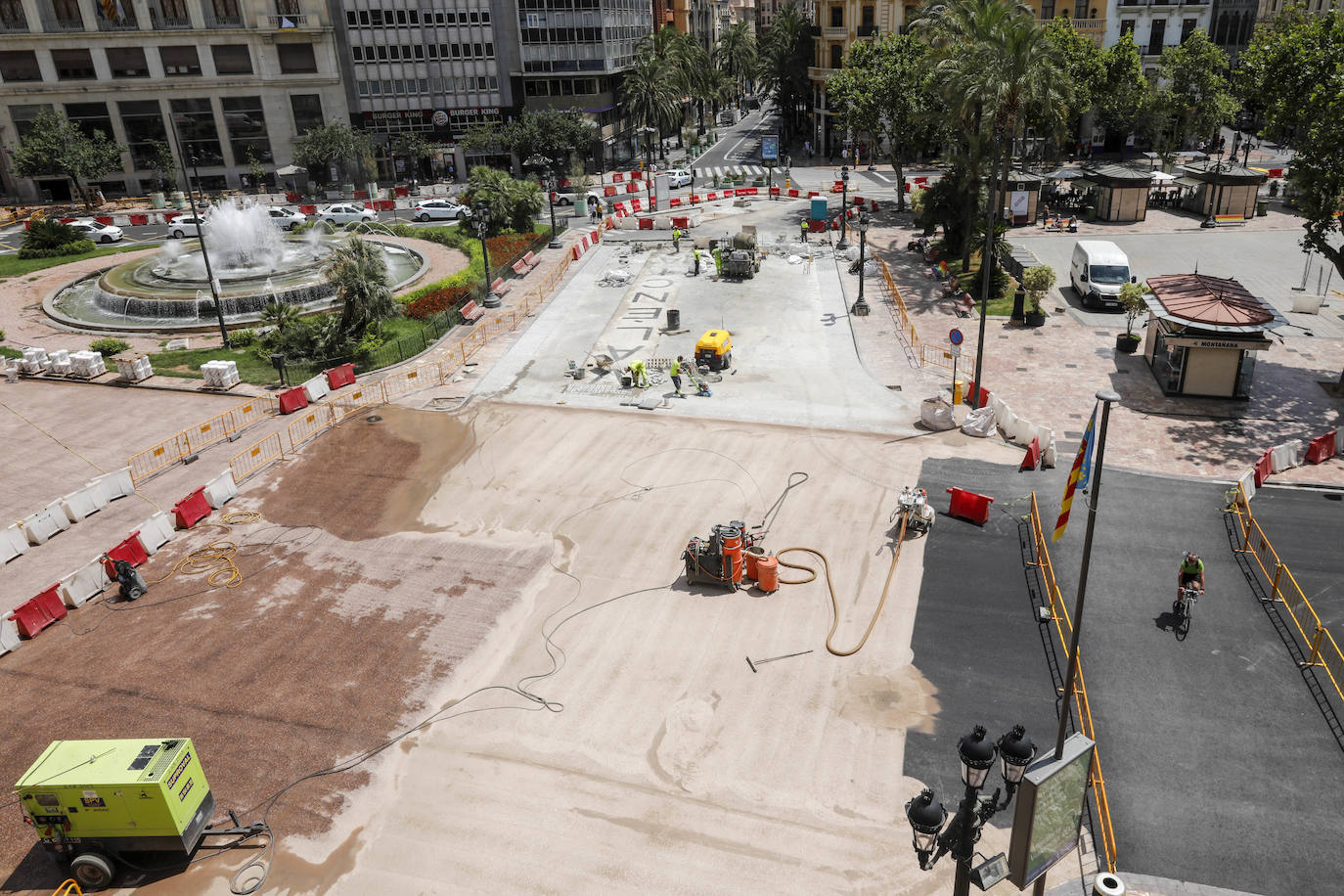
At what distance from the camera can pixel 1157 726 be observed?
52.4ft

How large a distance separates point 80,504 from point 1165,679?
88.3 ft

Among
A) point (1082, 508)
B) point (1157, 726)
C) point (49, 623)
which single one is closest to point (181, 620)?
point (49, 623)

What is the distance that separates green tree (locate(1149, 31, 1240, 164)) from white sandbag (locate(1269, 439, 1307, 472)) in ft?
158

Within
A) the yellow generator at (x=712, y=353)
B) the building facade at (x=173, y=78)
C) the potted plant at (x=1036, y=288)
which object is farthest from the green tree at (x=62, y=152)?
the potted plant at (x=1036, y=288)

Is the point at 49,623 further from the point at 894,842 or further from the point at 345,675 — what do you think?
the point at 894,842

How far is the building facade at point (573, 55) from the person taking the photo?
78812mm

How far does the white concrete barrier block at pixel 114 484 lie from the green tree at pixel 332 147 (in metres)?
54.7

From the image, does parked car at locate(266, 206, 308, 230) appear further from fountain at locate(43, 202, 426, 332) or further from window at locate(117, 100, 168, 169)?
window at locate(117, 100, 168, 169)

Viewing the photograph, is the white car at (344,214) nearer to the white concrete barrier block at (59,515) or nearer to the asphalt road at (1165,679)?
the white concrete barrier block at (59,515)

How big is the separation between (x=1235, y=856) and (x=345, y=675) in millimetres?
15881

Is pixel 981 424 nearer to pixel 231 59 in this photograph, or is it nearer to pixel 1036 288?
pixel 1036 288

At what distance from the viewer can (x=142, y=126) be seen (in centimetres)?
7706

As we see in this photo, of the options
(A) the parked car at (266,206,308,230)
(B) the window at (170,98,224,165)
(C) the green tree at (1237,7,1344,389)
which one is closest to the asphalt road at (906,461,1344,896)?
(C) the green tree at (1237,7,1344,389)

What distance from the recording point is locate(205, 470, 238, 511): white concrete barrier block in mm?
24781
